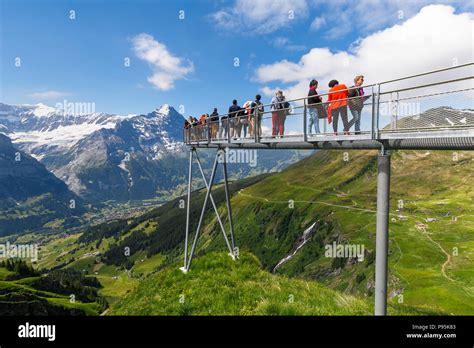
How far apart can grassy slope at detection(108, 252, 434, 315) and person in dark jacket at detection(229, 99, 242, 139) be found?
851 centimetres

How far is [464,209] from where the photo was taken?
106625mm

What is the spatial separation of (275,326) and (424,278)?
5690 centimetres

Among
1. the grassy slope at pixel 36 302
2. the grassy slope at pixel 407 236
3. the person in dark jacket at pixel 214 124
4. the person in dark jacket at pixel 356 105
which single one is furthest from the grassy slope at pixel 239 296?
the grassy slope at pixel 36 302

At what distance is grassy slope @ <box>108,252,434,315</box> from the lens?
12.1 m

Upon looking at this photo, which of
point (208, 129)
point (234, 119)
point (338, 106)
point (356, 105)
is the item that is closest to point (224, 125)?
point (234, 119)

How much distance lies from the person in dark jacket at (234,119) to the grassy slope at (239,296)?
8.51m

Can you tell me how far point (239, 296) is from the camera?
14.2 metres

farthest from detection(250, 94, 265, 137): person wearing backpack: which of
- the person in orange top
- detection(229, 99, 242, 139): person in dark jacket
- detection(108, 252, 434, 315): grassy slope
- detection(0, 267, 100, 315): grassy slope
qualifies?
detection(0, 267, 100, 315): grassy slope

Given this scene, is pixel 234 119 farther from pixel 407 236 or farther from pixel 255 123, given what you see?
pixel 407 236

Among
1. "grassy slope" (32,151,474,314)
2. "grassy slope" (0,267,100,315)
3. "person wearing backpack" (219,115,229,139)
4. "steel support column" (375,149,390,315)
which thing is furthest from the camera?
"grassy slope" (0,267,100,315)

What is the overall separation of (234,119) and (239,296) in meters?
11.8

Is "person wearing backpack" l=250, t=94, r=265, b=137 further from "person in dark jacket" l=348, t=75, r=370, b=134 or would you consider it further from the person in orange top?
"person in dark jacket" l=348, t=75, r=370, b=134

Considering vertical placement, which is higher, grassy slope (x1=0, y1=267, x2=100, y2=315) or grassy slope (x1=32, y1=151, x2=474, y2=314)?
grassy slope (x1=32, y1=151, x2=474, y2=314)

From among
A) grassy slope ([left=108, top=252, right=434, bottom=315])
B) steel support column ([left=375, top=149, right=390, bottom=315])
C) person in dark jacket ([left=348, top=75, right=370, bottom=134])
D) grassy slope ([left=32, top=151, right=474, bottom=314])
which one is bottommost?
grassy slope ([left=32, top=151, right=474, bottom=314])
